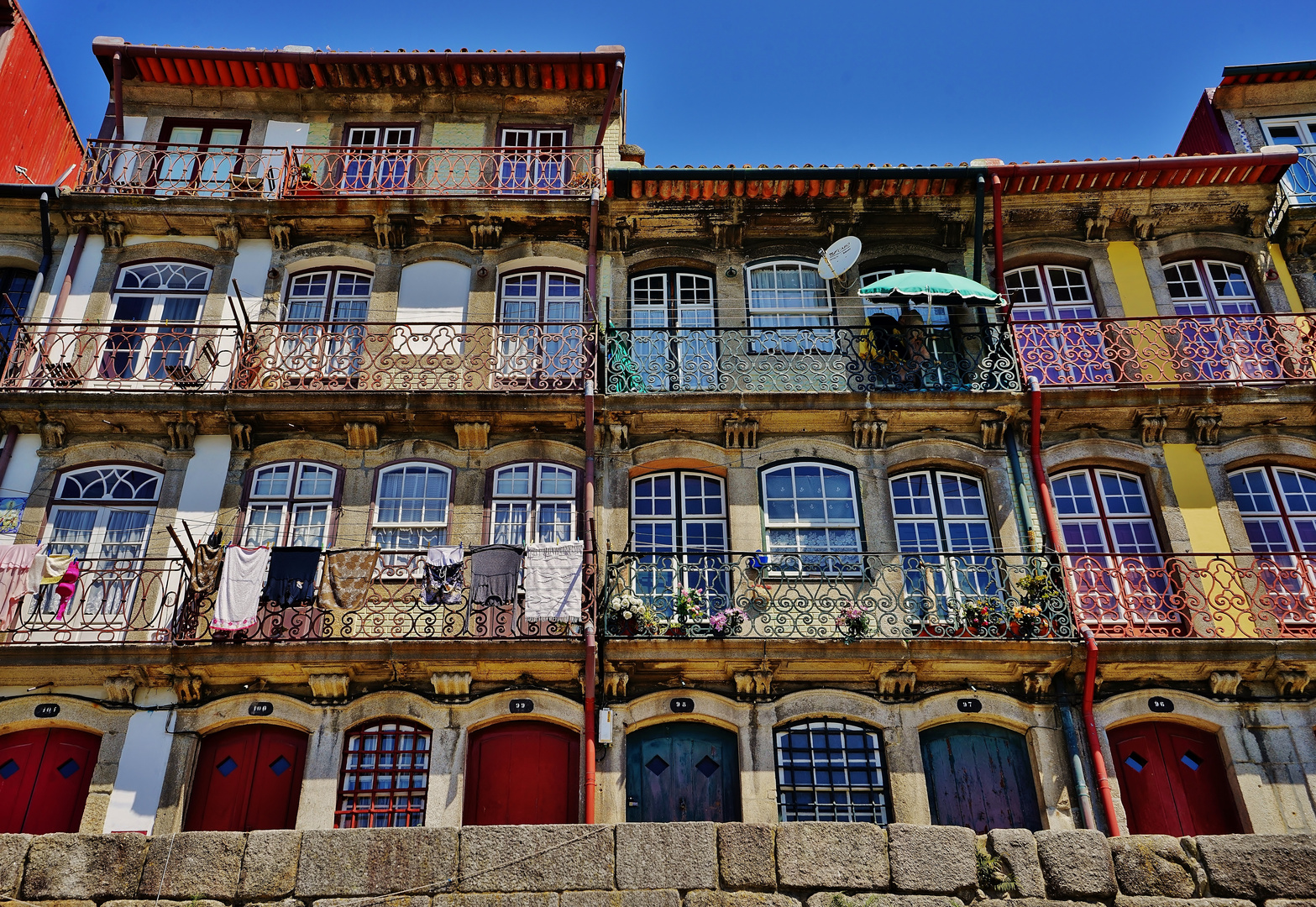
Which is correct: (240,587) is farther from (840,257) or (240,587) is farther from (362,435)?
(840,257)

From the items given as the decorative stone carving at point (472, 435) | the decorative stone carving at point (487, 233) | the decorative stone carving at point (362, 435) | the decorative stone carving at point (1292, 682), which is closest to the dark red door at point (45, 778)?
the decorative stone carving at point (362, 435)

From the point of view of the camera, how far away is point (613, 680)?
425 inches

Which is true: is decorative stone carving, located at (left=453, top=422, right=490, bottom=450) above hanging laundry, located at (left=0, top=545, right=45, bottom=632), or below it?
above

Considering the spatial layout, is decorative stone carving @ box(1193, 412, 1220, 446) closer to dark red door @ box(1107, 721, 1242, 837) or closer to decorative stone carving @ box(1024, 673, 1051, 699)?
dark red door @ box(1107, 721, 1242, 837)

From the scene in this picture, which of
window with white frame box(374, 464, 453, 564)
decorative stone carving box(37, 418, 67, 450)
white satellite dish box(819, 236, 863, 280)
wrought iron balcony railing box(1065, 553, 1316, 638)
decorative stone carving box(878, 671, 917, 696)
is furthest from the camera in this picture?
white satellite dish box(819, 236, 863, 280)

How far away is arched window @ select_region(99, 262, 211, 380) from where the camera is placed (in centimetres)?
1273

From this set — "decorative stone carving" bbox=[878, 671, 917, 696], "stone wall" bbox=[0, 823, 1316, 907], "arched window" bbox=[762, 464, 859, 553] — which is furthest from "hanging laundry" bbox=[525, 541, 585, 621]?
"stone wall" bbox=[0, 823, 1316, 907]

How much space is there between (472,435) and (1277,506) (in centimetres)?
922

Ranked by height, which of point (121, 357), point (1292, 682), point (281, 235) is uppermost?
point (281, 235)

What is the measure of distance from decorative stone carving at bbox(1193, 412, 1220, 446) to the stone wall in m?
6.67

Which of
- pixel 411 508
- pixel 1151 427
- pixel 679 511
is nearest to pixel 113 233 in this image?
pixel 411 508

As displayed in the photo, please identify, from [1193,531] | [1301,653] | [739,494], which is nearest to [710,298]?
[739,494]

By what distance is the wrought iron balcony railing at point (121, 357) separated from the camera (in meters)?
12.3

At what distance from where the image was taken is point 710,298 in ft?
45.0
